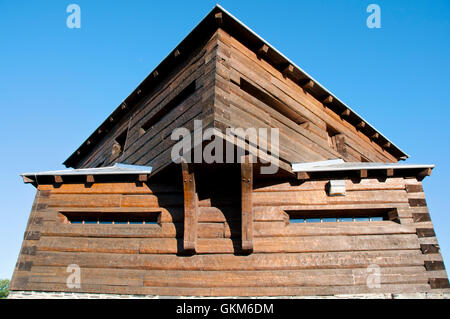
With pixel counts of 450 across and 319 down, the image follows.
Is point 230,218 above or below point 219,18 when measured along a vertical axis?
below

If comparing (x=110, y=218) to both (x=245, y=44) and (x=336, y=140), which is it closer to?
(x=245, y=44)

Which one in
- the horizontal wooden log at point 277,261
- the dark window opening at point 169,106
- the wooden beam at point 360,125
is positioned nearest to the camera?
the horizontal wooden log at point 277,261

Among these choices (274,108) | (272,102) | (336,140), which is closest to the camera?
(272,102)

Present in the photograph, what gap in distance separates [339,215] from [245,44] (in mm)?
4645

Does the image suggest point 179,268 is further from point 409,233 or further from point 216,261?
point 409,233

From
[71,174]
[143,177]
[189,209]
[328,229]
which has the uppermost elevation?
[71,174]

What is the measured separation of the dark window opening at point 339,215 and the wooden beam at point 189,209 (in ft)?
6.26

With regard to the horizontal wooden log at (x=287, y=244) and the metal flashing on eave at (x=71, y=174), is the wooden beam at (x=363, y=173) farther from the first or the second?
the metal flashing on eave at (x=71, y=174)

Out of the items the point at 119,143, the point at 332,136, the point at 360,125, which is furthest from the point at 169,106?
the point at 360,125

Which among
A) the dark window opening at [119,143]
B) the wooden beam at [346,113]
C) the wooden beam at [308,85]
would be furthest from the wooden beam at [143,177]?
the wooden beam at [346,113]

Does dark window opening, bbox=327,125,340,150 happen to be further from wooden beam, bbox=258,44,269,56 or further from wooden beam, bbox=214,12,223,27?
wooden beam, bbox=214,12,223,27

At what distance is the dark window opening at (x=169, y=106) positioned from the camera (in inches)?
312

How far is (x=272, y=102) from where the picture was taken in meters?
8.12

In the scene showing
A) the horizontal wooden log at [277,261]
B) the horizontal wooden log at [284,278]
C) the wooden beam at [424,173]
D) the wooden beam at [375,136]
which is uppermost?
the wooden beam at [375,136]
